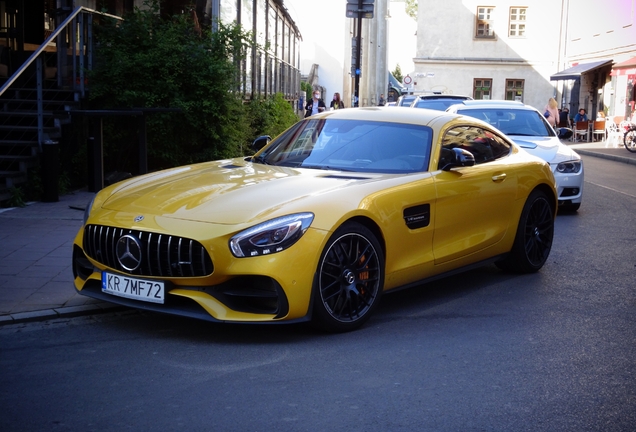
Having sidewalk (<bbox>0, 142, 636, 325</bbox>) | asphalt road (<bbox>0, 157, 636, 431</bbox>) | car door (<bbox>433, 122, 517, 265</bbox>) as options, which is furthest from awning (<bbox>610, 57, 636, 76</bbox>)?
asphalt road (<bbox>0, 157, 636, 431</bbox>)

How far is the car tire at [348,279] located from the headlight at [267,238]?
0.26m

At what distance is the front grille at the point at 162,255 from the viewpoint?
201 inches

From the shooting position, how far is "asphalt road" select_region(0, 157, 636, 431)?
13.2ft

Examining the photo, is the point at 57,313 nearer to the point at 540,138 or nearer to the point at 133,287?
the point at 133,287

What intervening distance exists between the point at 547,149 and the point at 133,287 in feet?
26.7

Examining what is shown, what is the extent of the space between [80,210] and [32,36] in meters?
6.91

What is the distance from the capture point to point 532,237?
7.55 m

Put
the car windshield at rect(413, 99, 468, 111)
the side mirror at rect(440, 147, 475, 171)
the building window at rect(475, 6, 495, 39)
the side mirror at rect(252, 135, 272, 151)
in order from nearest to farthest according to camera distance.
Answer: the side mirror at rect(440, 147, 475, 171) < the side mirror at rect(252, 135, 272, 151) < the car windshield at rect(413, 99, 468, 111) < the building window at rect(475, 6, 495, 39)

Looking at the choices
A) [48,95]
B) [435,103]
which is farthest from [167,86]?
[435,103]

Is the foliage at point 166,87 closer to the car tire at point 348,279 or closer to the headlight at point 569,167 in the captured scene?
the headlight at point 569,167

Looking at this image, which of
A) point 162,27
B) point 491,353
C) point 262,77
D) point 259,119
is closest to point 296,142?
point 491,353

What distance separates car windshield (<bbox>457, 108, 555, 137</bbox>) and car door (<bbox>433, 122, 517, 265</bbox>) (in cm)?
555

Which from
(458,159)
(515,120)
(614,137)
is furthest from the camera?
(614,137)

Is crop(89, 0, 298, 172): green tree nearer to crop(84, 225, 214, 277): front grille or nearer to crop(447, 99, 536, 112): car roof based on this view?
crop(447, 99, 536, 112): car roof
